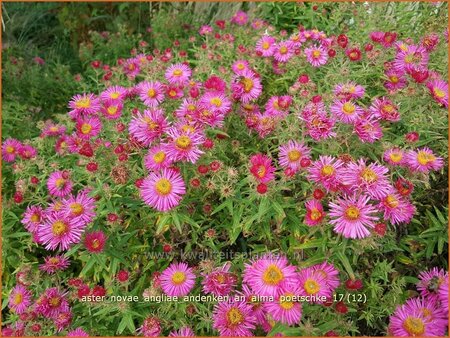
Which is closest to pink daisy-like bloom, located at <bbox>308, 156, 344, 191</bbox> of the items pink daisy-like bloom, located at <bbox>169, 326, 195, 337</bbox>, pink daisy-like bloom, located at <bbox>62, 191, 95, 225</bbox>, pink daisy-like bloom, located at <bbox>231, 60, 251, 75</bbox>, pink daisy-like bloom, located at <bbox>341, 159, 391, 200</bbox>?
pink daisy-like bloom, located at <bbox>341, 159, 391, 200</bbox>

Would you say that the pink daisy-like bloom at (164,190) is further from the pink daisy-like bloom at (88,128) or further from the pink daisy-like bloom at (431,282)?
the pink daisy-like bloom at (431,282)

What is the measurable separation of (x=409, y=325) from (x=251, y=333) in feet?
1.82

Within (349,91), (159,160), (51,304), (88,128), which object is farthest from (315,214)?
(88,128)

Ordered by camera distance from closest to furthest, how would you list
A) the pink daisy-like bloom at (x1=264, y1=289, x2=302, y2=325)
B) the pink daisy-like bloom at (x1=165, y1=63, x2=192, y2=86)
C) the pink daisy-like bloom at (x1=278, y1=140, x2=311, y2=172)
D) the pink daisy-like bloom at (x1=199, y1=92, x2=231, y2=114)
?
the pink daisy-like bloom at (x1=264, y1=289, x2=302, y2=325) < the pink daisy-like bloom at (x1=278, y1=140, x2=311, y2=172) < the pink daisy-like bloom at (x1=199, y1=92, x2=231, y2=114) < the pink daisy-like bloom at (x1=165, y1=63, x2=192, y2=86)

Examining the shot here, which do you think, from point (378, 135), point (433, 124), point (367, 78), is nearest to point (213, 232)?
point (378, 135)

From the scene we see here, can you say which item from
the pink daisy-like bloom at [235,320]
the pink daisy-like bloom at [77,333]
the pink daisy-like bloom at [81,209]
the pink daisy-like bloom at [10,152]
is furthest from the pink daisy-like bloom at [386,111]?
the pink daisy-like bloom at [10,152]

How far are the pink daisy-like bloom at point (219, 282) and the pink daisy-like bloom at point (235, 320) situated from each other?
60 millimetres

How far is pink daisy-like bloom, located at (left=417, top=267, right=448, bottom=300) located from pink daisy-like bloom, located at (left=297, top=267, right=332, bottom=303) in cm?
41

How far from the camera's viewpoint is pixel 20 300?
1.94 meters

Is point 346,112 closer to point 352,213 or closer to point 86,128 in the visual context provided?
point 352,213

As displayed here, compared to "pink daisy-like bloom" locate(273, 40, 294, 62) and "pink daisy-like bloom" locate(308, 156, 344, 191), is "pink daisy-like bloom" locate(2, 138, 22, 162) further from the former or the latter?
"pink daisy-like bloom" locate(308, 156, 344, 191)

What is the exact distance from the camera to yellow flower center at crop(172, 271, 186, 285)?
1.78m

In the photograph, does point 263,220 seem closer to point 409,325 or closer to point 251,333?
point 251,333

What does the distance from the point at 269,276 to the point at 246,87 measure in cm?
113
